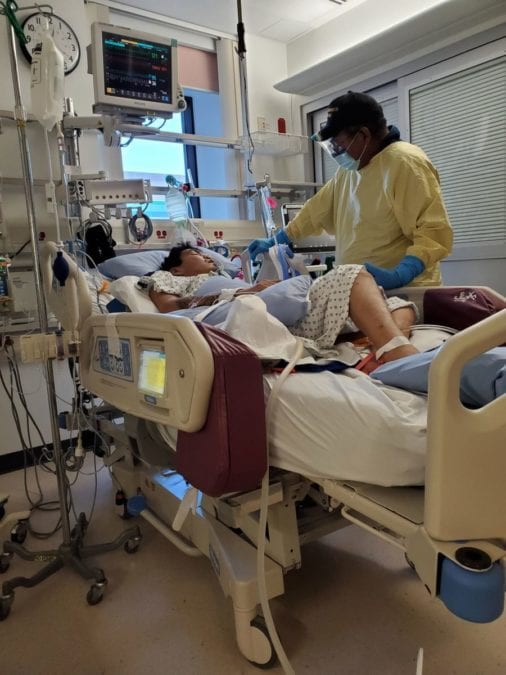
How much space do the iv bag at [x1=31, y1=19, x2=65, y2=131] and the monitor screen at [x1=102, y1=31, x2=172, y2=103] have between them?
920 millimetres

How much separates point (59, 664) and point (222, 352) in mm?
1040

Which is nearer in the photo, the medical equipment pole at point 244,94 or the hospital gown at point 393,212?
the hospital gown at point 393,212

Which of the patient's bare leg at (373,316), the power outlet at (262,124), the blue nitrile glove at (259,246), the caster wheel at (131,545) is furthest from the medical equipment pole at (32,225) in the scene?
the power outlet at (262,124)

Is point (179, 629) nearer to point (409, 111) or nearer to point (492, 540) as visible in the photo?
point (492, 540)

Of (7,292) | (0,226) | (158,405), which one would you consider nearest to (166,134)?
(0,226)

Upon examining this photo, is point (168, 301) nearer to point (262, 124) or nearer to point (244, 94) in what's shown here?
point (244, 94)

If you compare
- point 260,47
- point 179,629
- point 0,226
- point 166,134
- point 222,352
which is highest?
point 260,47

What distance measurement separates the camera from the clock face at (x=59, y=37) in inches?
115

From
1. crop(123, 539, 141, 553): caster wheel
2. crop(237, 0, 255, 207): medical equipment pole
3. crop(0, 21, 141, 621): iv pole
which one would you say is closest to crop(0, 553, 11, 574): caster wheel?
crop(0, 21, 141, 621): iv pole

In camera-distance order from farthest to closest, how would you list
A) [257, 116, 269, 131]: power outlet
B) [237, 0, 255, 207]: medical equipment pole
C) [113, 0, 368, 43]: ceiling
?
1. [257, 116, 269, 131]: power outlet
2. [113, 0, 368, 43]: ceiling
3. [237, 0, 255, 207]: medical equipment pole

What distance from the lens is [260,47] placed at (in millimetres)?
4020

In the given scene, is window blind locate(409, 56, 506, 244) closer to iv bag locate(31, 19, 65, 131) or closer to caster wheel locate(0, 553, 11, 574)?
iv bag locate(31, 19, 65, 131)

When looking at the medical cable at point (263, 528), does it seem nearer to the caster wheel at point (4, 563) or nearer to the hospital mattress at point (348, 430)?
the hospital mattress at point (348, 430)

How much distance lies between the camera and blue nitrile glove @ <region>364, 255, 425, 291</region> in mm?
1999
